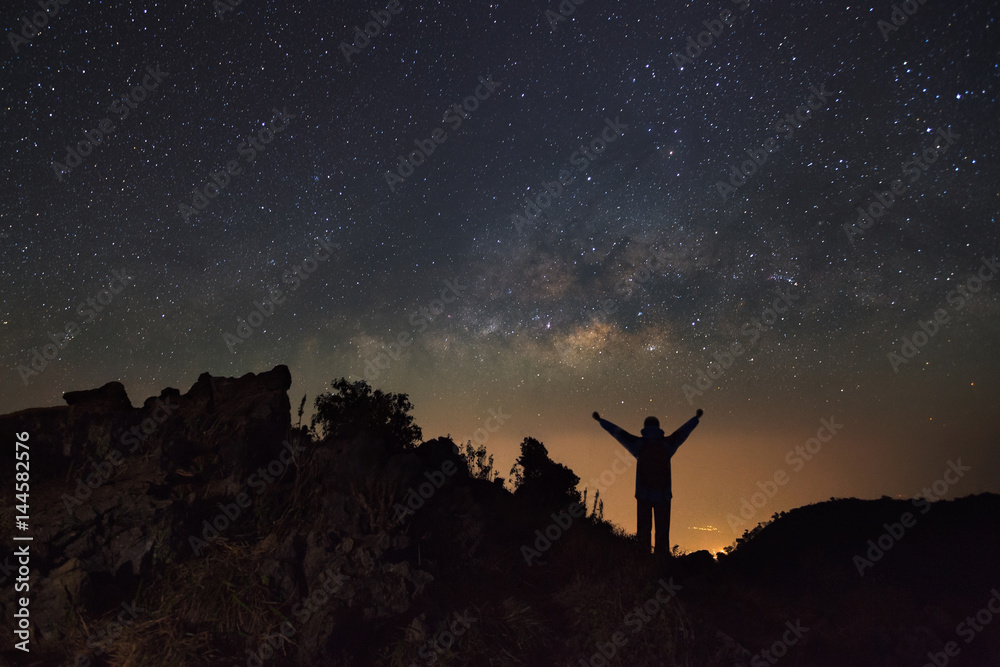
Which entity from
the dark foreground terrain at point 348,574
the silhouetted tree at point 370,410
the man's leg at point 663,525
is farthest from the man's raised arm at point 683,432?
the silhouetted tree at point 370,410

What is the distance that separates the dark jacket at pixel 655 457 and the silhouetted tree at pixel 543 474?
5.52ft

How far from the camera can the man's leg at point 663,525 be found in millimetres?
10781

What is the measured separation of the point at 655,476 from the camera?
36.1 feet

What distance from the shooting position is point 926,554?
409 inches

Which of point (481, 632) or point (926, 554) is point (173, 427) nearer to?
point (481, 632)

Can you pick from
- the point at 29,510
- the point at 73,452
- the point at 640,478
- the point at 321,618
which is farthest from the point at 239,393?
the point at 640,478

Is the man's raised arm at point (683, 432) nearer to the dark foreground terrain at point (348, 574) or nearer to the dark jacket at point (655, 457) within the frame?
the dark jacket at point (655, 457)

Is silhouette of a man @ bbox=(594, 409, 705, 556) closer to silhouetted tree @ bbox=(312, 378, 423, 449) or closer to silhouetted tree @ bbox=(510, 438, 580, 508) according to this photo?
silhouetted tree @ bbox=(510, 438, 580, 508)

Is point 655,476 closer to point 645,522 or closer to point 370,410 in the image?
point 645,522

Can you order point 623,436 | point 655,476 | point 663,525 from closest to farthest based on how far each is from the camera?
1. point 663,525
2. point 655,476
3. point 623,436

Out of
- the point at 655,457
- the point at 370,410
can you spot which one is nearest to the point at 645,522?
the point at 655,457

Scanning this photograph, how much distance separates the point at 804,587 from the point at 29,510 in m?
11.8

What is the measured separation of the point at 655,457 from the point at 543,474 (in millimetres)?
3124

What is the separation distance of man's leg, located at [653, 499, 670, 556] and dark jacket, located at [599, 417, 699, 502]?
130 mm
